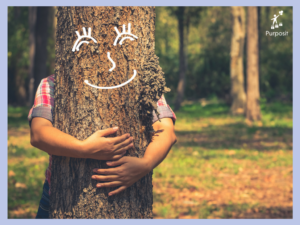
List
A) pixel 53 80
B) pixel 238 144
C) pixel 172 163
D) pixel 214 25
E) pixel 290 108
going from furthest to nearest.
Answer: pixel 214 25 → pixel 290 108 → pixel 238 144 → pixel 172 163 → pixel 53 80

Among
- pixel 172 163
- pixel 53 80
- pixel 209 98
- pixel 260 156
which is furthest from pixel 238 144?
pixel 209 98

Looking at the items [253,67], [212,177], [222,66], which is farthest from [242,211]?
[222,66]

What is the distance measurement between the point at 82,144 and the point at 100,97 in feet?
0.99

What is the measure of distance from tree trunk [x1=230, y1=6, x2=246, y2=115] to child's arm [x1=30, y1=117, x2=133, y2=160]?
1403cm

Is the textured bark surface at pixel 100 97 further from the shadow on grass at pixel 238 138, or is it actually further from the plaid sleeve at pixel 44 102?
the shadow on grass at pixel 238 138

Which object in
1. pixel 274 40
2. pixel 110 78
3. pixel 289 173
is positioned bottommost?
pixel 289 173

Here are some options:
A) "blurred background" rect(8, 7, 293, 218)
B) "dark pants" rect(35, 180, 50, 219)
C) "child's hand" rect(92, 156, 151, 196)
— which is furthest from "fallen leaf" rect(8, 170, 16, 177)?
"child's hand" rect(92, 156, 151, 196)

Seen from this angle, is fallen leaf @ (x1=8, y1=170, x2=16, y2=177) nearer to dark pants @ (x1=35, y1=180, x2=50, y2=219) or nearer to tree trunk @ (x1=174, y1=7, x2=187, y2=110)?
dark pants @ (x1=35, y1=180, x2=50, y2=219)

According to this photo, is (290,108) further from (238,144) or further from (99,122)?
(99,122)

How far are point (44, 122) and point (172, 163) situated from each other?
5.05m

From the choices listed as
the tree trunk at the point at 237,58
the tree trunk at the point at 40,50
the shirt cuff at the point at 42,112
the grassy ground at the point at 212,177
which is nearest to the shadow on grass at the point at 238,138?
the grassy ground at the point at 212,177

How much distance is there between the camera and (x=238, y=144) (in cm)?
898

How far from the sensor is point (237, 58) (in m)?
15.7

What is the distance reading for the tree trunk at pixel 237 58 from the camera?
15601 mm
